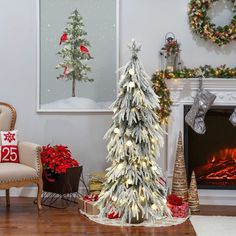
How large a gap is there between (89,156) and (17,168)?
108 cm

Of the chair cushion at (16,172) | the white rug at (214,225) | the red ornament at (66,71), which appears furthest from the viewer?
the red ornament at (66,71)

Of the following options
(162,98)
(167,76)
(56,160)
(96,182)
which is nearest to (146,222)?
(96,182)

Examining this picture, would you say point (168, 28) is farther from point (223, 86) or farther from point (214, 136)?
point (214, 136)

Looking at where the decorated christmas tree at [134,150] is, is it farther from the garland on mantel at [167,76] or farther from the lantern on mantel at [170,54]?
the lantern on mantel at [170,54]

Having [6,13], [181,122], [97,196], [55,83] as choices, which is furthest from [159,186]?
[6,13]

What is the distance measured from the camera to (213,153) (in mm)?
5348

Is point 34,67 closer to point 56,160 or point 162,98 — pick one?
point 56,160

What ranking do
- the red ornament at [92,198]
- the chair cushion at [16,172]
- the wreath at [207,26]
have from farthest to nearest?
the wreath at [207,26]
the red ornament at [92,198]
the chair cushion at [16,172]

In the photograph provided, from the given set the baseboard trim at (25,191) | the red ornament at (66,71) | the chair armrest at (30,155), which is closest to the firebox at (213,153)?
the baseboard trim at (25,191)

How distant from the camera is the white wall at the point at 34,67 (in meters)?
5.38

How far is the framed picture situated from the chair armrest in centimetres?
70

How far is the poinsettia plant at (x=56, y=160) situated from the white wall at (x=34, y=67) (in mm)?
381

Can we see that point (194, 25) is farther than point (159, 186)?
Yes

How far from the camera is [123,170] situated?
430 centimetres
